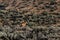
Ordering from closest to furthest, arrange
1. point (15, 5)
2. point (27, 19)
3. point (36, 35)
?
point (36, 35), point (27, 19), point (15, 5)

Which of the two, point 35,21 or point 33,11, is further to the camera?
point 33,11

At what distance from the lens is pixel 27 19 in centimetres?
583

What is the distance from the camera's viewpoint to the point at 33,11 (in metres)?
6.18

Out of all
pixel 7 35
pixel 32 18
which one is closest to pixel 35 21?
pixel 32 18

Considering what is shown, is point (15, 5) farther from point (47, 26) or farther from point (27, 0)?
point (47, 26)

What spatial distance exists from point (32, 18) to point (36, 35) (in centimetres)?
94

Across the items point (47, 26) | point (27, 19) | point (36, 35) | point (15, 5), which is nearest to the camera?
point (36, 35)

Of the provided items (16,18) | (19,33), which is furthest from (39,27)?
(16,18)

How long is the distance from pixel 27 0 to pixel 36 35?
2.21 metres

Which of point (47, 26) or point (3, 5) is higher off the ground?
point (3, 5)

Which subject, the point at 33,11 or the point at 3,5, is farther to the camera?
the point at 3,5

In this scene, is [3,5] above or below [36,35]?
above

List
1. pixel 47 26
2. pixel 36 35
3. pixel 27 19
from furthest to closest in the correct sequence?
pixel 27 19 → pixel 47 26 → pixel 36 35

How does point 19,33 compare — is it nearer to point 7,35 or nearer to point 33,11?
point 7,35
